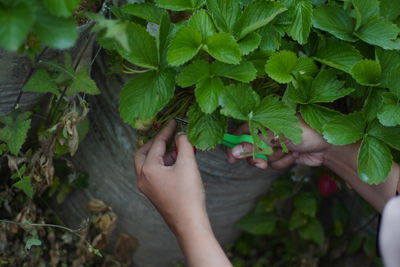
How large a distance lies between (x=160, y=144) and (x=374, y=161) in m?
0.38

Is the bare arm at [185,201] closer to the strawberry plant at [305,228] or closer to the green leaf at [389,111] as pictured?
the green leaf at [389,111]

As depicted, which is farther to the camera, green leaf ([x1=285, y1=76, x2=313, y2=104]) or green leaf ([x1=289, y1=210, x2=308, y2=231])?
green leaf ([x1=289, y1=210, x2=308, y2=231])

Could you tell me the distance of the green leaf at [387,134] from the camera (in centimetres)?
91

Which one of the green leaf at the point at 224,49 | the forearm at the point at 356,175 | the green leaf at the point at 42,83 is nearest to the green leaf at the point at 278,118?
the green leaf at the point at 224,49

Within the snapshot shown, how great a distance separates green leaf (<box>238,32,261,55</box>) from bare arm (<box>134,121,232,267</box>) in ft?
0.63

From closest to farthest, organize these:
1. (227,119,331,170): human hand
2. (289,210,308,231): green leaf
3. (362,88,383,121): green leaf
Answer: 1. (362,88,383,121): green leaf
2. (227,119,331,170): human hand
3. (289,210,308,231): green leaf

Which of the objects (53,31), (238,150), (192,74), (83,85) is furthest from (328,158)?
(53,31)

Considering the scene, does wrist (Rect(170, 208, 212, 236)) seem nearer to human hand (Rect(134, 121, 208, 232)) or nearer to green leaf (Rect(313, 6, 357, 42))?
human hand (Rect(134, 121, 208, 232))

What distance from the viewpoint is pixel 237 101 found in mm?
870

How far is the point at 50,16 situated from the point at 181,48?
24 centimetres

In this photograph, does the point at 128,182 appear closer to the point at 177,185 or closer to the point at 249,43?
the point at 177,185

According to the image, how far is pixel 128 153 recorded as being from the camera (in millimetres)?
1215

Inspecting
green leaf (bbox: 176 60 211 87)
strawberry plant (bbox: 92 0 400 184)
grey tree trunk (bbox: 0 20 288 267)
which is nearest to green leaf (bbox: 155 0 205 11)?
strawberry plant (bbox: 92 0 400 184)

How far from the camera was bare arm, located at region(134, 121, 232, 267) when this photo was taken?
2.95ft
